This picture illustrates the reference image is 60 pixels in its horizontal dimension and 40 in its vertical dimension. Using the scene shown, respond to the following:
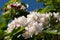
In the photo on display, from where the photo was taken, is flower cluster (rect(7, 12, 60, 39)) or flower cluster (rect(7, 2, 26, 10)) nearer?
flower cluster (rect(7, 12, 60, 39))

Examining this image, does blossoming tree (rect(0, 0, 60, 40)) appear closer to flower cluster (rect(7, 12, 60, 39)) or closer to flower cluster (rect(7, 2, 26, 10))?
flower cluster (rect(7, 12, 60, 39))

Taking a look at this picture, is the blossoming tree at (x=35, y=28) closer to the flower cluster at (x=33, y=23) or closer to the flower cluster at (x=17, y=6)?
the flower cluster at (x=33, y=23)

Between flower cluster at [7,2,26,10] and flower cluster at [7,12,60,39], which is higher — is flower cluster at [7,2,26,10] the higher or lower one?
the higher one

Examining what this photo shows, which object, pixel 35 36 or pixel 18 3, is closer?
pixel 35 36

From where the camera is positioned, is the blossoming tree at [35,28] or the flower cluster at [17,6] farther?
the flower cluster at [17,6]

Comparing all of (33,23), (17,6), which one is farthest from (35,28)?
(17,6)

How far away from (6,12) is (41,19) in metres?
0.40

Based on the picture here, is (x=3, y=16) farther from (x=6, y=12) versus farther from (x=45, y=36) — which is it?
(x=45, y=36)

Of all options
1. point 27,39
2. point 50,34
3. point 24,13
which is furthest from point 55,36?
point 24,13

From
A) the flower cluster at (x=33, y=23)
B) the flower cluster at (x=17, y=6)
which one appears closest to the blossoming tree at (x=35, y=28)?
the flower cluster at (x=33, y=23)

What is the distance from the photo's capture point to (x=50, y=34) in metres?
0.98

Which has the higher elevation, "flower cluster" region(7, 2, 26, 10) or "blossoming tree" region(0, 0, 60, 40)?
"flower cluster" region(7, 2, 26, 10)

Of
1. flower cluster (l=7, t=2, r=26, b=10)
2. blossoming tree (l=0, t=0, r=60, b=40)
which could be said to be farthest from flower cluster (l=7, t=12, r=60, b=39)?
flower cluster (l=7, t=2, r=26, b=10)

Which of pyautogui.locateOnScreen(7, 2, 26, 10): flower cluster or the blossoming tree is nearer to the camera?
the blossoming tree
